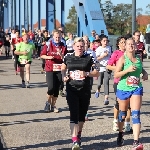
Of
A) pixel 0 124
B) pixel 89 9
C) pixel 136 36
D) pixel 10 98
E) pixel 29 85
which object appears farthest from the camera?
pixel 89 9

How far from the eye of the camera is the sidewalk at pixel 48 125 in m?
8.05

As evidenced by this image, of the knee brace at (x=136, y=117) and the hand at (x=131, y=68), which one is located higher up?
the hand at (x=131, y=68)

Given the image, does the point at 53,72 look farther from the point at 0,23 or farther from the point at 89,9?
the point at 0,23

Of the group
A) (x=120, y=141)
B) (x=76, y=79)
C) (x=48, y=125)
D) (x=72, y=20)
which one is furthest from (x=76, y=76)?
(x=72, y=20)

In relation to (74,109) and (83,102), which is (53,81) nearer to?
(83,102)

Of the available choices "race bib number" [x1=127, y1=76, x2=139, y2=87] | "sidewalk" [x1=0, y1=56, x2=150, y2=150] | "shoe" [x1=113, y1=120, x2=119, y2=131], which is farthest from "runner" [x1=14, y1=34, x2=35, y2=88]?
"race bib number" [x1=127, y1=76, x2=139, y2=87]

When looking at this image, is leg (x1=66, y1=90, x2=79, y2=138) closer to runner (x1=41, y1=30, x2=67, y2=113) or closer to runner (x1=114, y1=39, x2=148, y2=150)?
runner (x1=114, y1=39, x2=148, y2=150)

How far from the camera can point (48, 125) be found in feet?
31.8

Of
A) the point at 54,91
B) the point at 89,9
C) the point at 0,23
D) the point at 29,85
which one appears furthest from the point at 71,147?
the point at 0,23

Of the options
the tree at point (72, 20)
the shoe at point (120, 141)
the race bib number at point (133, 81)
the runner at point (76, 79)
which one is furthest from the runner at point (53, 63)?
the tree at point (72, 20)

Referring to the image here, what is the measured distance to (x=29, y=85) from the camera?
17.0m

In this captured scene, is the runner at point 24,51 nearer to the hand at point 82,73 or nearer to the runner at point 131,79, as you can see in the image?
the hand at point 82,73

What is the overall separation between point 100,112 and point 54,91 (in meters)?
1.12

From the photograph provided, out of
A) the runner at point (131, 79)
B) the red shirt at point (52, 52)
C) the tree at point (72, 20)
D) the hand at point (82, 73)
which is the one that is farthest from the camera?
the tree at point (72, 20)
